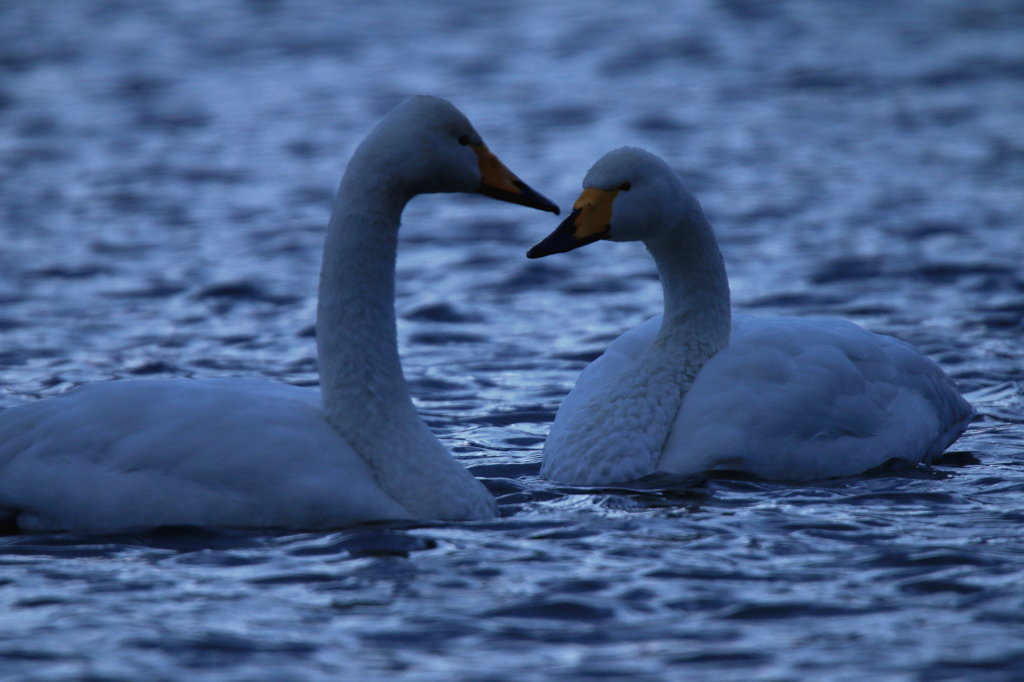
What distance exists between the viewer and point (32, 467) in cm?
720

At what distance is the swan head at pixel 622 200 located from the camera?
8852 millimetres

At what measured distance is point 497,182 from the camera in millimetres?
7699

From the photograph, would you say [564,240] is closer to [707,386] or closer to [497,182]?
[707,386]

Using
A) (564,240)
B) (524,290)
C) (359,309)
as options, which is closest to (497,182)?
(359,309)

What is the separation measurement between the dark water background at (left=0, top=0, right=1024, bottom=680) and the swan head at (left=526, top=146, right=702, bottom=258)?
1342 millimetres

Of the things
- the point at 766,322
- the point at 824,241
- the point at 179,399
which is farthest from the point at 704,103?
the point at 179,399

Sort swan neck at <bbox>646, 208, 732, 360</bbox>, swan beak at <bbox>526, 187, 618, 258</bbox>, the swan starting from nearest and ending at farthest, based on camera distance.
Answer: the swan
swan beak at <bbox>526, 187, 618, 258</bbox>
swan neck at <bbox>646, 208, 732, 360</bbox>

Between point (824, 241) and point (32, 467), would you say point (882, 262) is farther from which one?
point (32, 467)

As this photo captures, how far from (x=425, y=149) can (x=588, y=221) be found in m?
1.64

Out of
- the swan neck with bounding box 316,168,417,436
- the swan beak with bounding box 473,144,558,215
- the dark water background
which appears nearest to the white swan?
the dark water background

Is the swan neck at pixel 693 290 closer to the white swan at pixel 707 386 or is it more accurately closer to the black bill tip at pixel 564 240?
the white swan at pixel 707 386

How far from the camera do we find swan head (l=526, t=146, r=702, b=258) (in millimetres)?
8852

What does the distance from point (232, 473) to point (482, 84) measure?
15687 mm

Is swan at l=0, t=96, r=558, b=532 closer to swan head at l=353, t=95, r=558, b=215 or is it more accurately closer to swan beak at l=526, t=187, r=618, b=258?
swan head at l=353, t=95, r=558, b=215
